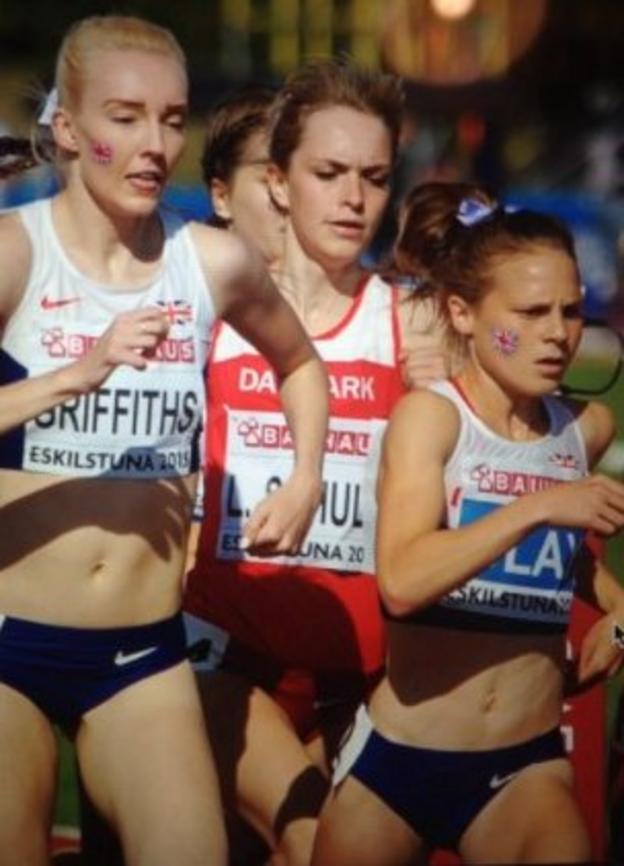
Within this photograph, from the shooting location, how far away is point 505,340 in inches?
167

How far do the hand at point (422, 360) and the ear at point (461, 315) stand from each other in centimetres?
16

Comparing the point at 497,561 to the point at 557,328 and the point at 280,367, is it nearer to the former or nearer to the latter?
the point at 557,328

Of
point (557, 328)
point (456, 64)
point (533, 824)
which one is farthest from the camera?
point (456, 64)

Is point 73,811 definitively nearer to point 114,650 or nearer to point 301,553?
point 301,553

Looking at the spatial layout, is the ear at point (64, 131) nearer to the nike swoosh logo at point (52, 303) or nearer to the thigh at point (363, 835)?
the nike swoosh logo at point (52, 303)

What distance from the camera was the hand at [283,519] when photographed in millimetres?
4098

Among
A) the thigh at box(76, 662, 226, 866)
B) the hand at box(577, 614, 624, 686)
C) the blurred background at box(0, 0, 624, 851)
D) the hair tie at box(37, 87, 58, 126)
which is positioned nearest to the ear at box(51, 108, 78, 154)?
the hair tie at box(37, 87, 58, 126)

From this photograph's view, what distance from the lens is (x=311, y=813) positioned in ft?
15.1

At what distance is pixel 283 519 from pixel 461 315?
1.82 feet

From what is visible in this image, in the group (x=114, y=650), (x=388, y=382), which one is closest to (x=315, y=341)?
(x=388, y=382)

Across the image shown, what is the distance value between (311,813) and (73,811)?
158 centimetres

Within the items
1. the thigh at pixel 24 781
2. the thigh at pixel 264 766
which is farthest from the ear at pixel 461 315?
the thigh at pixel 24 781

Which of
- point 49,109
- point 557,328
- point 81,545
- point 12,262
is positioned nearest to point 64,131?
point 49,109

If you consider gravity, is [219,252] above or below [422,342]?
above
